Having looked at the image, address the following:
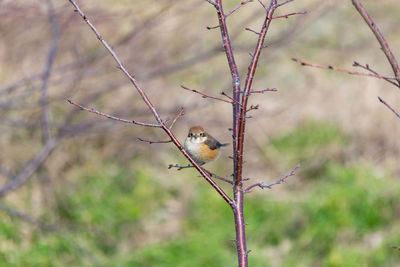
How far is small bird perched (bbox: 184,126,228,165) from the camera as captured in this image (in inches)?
122

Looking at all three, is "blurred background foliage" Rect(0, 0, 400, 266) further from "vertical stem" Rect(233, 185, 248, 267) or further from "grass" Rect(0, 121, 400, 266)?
"vertical stem" Rect(233, 185, 248, 267)

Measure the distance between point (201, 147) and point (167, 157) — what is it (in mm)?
4346

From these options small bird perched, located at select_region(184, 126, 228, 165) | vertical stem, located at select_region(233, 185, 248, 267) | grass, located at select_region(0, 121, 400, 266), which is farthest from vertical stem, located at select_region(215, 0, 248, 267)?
grass, located at select_region(0, 121, 400, 266)

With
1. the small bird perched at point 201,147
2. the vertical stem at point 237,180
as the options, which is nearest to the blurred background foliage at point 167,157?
the small bird perched at point 201,147

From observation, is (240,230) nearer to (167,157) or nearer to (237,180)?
(237,180)

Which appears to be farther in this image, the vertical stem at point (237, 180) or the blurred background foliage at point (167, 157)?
the blurred background foliage at point (167, 157)

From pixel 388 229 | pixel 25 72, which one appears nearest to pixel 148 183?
pixel 25 72

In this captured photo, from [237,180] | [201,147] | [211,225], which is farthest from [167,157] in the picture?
[237,180]

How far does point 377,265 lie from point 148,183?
2.69 meters

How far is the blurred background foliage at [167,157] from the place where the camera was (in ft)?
17.5

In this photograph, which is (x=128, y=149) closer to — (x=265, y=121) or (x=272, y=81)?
(x=265, y=121)

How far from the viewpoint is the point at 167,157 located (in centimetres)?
748

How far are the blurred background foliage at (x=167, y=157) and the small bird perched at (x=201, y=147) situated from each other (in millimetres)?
1606

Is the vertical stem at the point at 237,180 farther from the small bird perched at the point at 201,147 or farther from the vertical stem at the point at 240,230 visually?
the small bird perched at the point at 201,147
